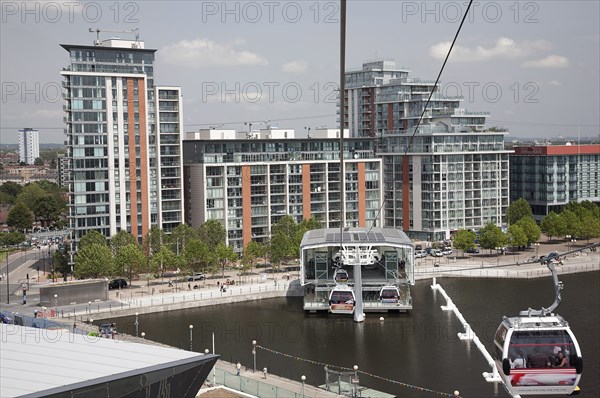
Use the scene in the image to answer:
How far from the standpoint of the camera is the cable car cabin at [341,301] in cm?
2431

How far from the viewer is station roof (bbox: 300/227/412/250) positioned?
26.1 meters

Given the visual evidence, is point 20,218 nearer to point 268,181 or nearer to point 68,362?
point 268,181

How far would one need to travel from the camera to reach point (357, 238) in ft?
87.9

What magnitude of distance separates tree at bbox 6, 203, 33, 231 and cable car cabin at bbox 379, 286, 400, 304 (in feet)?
101

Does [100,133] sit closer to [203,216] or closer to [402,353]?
[203,216]

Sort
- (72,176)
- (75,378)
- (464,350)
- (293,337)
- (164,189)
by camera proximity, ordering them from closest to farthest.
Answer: (75,378) → (464,350) → (293,337) → (72,176) → (164,189)

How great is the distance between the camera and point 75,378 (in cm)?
1038

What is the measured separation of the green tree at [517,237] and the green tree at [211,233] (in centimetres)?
1352

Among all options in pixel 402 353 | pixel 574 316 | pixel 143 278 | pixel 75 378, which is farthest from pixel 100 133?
pixel 75 378

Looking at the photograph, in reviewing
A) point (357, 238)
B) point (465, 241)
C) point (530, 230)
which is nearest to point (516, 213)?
point (530, 230)

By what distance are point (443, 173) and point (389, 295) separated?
14.6 meters

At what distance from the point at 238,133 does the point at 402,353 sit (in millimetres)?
21107

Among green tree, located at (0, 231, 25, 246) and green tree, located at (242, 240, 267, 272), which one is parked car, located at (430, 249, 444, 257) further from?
green tree, located at (0, 231, 25, 246)

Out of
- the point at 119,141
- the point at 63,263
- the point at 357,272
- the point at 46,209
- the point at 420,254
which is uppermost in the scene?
the point at 119,141
